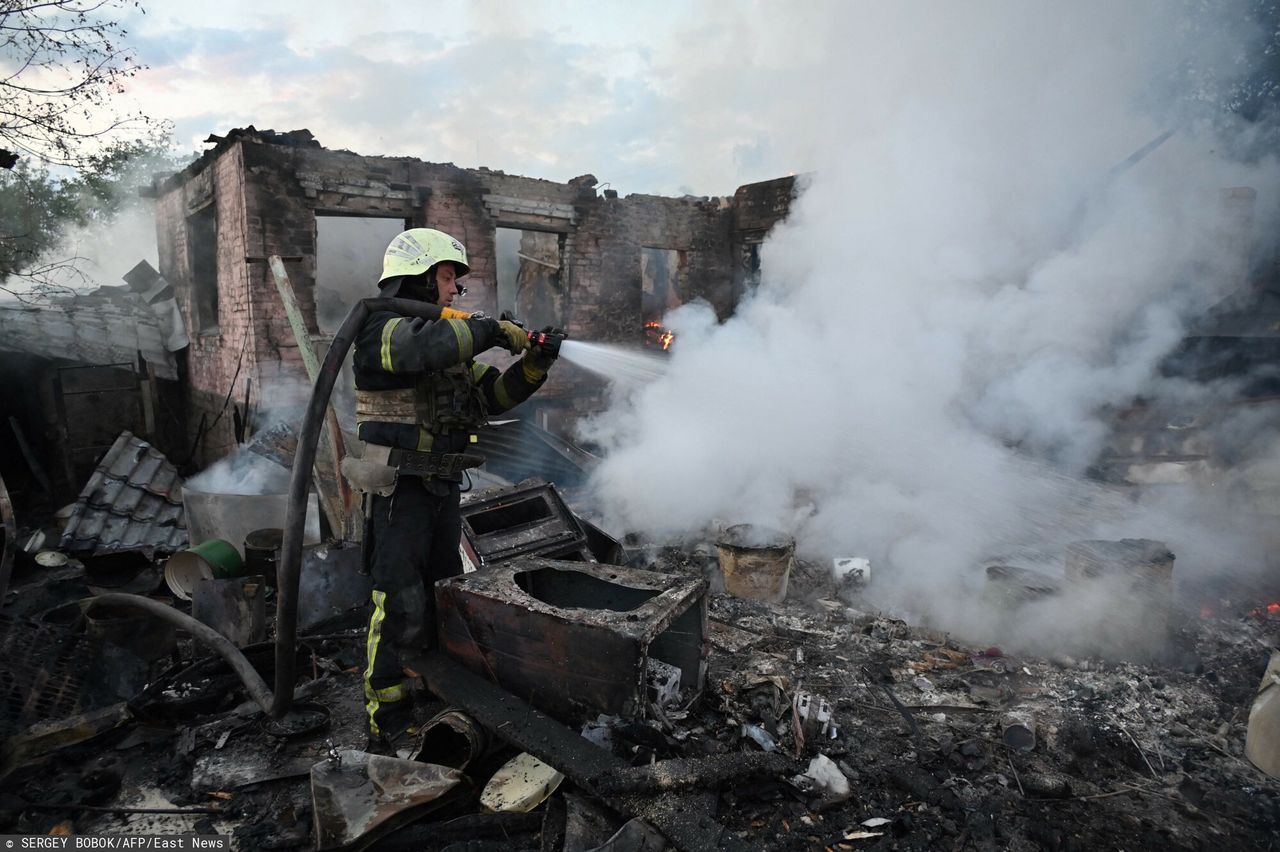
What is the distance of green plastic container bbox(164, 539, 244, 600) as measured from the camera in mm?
5375

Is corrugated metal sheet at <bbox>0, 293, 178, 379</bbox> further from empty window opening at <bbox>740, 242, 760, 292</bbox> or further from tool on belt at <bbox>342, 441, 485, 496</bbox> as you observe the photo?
empty window opening at <bbox>740, 242, 760, 292</bbox>

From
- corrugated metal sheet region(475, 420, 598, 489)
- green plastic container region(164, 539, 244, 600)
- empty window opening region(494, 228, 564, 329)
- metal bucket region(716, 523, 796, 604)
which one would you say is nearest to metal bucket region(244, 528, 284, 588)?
green plastic container region(164, 539, 244, 600)

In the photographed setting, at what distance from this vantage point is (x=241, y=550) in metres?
6.23

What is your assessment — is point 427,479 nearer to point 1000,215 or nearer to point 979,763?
A: point 979,763

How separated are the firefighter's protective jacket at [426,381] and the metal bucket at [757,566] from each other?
109 inches

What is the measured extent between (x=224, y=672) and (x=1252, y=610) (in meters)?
7.86

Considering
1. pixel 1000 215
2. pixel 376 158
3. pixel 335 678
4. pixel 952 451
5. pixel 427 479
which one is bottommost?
pixel 335 678

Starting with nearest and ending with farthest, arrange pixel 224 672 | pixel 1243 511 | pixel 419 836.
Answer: pixel 419 836
pixel 224 672
pixel 1243 511

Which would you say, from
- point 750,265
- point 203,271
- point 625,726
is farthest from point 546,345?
point 750,265

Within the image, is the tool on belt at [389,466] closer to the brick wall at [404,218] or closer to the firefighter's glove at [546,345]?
the firefighter's glove at [546,345]

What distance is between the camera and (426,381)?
11.3 feet

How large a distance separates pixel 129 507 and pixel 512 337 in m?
7.31

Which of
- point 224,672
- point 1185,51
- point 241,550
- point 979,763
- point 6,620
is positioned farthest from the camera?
point 1185,51

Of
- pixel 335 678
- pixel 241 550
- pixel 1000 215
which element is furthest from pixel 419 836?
pixel 1000 215
